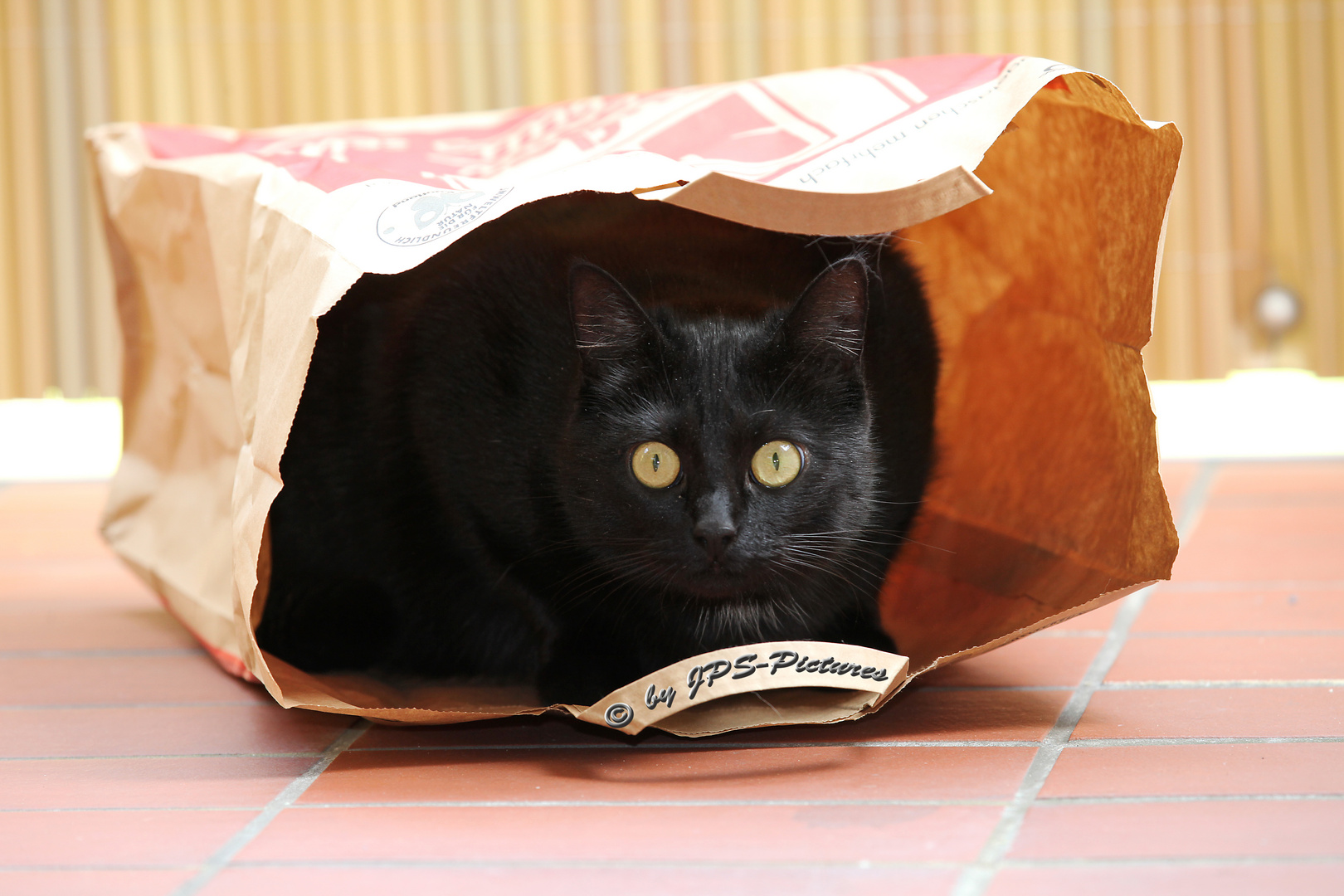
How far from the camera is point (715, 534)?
1003mm

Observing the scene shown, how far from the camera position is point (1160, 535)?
116 cm

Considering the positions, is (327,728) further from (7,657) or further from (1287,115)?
(1287,115)

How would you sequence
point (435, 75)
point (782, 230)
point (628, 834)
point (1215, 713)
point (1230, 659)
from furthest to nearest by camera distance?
point (435, 75) < point (1230, 659) < point (1215, 713) < point (782, 230) < point (628, 834)

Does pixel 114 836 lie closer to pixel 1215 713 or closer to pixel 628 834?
pixel 628 834

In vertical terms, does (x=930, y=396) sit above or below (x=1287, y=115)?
below

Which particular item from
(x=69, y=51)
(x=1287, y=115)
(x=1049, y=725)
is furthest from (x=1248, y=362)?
(x=69, y=51)

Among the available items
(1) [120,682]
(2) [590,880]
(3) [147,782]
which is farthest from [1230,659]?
(1) [120,682]

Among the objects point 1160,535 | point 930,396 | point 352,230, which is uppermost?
point 352,230

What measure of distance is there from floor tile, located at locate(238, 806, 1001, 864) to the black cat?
0.23 metres

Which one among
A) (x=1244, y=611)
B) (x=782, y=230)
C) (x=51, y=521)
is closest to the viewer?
(x=782, y=230)

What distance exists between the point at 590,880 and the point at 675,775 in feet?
0.69

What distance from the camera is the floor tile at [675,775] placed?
92 centimetres

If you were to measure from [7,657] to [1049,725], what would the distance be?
106 centimetres

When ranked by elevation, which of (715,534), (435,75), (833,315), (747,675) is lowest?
(747,675)
